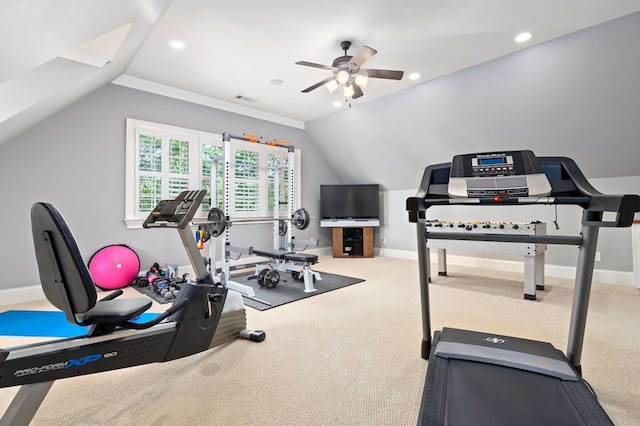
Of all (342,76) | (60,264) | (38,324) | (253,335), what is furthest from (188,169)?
(60,264)

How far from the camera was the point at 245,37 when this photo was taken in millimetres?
3170

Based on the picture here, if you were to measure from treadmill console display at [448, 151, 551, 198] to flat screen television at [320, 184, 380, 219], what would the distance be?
15.3 feet

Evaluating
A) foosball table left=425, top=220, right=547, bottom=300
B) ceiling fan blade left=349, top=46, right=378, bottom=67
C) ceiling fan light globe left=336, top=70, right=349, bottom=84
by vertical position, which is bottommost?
foosball table left=425, top=220, right=547, bottom=300

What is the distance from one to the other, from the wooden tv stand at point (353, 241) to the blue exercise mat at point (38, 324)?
4.08 meters

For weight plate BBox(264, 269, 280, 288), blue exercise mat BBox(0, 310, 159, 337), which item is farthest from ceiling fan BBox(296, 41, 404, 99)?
blue exercise mat BBox(0, 310, 159, 337)

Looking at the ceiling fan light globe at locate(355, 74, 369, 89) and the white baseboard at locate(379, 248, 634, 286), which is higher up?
the ceiling fan light globe at locate(355, 74, 369, 89)

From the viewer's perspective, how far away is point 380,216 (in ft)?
22.0

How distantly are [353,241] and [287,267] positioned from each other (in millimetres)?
2808

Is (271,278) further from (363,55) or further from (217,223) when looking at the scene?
(363,55)

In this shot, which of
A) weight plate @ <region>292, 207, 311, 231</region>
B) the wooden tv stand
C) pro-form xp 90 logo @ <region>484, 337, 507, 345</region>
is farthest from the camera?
the wooden tv stand

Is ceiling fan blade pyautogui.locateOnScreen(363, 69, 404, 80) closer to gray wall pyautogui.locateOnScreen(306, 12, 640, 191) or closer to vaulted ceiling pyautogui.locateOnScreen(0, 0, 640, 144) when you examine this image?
vaulted ceiling pyautogui.locateOnScreen(0, 0, 640, 144)

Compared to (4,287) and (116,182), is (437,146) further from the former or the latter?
(4,287)

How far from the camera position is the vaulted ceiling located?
2.12 metres

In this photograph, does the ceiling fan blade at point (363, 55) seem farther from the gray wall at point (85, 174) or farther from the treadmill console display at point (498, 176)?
the gray wall at point (85, 174)
